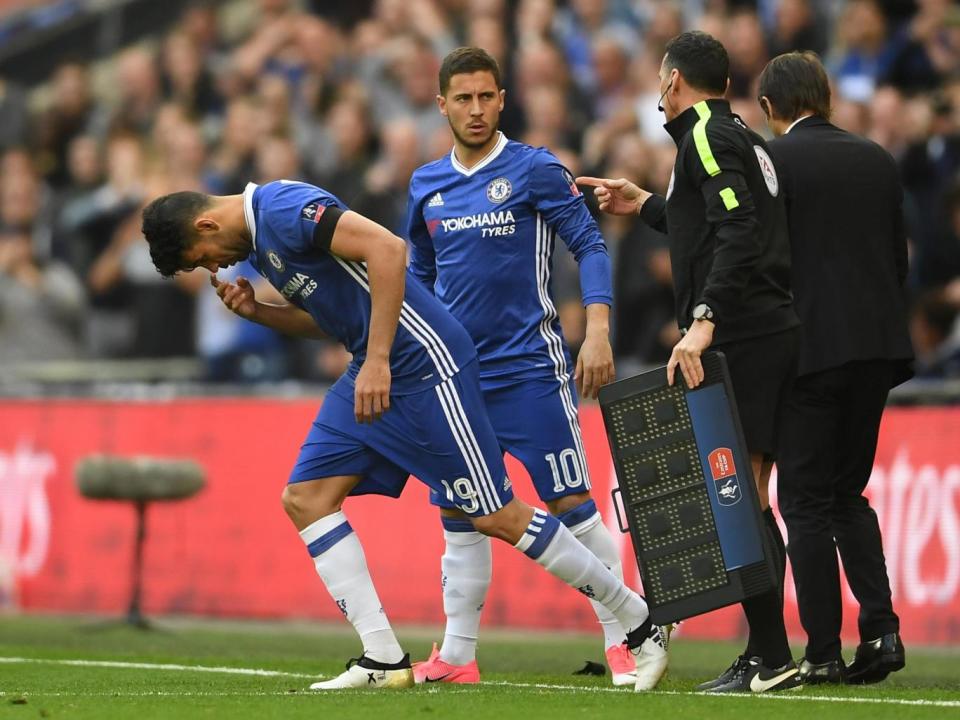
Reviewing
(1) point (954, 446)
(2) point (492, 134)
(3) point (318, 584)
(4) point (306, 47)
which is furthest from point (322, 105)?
(2) point (492, 134)

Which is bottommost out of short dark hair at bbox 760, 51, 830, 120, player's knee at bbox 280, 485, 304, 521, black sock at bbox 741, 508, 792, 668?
black sock at bbox 741, 508, 792, 668

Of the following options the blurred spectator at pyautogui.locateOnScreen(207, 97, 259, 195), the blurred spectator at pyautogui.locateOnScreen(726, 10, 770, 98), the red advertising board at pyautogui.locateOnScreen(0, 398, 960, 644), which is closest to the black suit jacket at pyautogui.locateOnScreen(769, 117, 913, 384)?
the red advertising board at pyautogui.locateOnScreen(0, 398, 960, 644)

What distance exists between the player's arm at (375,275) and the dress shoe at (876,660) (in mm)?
2230

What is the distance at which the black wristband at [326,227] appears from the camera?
6.42 m

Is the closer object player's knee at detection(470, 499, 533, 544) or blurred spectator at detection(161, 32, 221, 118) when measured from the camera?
player's knee at detection(470, 499, 533, 544)

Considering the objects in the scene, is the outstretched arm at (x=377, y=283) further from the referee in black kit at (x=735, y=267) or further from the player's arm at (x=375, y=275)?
the referee in black kit at (x=735, y=267)

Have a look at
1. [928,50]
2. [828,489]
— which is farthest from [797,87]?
[928,50]

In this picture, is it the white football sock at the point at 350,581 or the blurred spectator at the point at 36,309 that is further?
the blurred spectator at the point at 36,309

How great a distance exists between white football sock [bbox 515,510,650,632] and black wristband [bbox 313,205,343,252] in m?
1.30

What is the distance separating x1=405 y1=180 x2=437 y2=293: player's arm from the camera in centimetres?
765

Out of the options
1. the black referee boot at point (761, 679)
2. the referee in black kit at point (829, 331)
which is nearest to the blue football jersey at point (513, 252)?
the referee in black kit at point (829, 331)

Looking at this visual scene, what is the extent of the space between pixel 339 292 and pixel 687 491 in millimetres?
1495

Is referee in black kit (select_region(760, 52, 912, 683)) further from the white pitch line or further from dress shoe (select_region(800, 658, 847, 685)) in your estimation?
the white pitch line

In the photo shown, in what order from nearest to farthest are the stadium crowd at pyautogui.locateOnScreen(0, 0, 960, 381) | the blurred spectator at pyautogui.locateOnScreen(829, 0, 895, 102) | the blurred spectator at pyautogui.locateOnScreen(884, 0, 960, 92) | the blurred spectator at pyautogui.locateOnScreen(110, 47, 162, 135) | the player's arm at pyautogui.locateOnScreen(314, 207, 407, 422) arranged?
1. the player's arm at pyautogui.locateOnScreen(314, 207, 407, 422)
2. the stadium crowd at pyautogui.locateOnScreen(0, 0, 960, 381)
3. the blurred spectator at pyautogui.locateOnScreen(884, 0, 960, 92)
4. the blurred spectator at pyautogui.locateOnScreen(829, 0, 895, 102)
5. the blurred spectator at pyautogui.locateOnScreen(110, 47, 162, 135)
